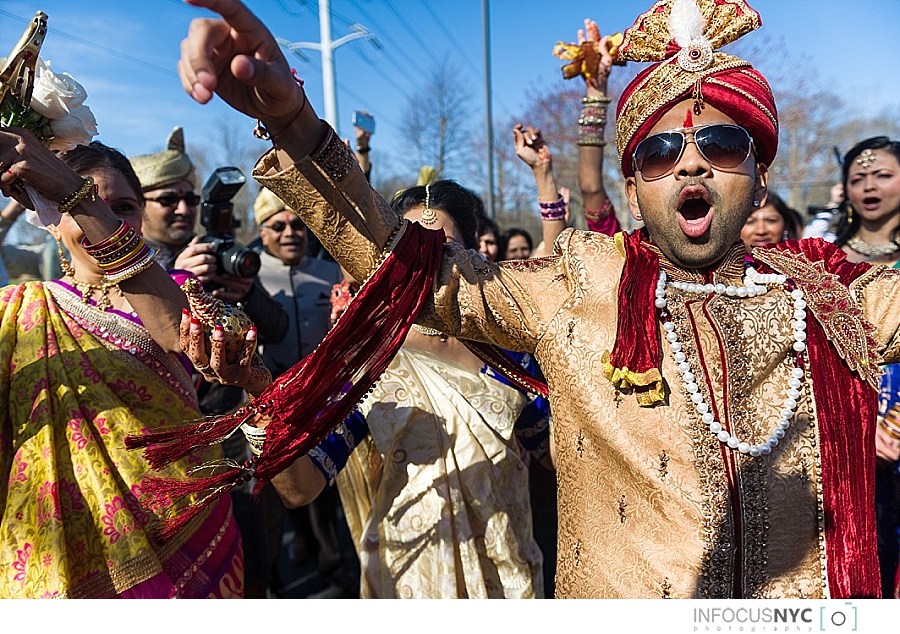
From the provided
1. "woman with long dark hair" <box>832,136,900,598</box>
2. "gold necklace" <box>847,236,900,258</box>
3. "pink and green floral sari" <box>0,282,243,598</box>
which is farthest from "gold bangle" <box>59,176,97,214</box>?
"gold necklace" <box>847,236,900,258</box>

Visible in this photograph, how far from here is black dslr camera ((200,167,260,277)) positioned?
103 inches

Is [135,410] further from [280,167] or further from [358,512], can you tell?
[280,167]

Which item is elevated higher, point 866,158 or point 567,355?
point 866,158

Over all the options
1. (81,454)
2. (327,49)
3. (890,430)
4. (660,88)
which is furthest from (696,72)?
(327,49)

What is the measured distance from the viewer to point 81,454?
6.01 feet

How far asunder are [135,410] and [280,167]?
1.00 meters

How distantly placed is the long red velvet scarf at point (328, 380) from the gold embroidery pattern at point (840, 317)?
803mm

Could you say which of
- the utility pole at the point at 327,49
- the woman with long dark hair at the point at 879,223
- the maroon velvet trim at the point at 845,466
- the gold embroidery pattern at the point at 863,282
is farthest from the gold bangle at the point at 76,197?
the utility pole at the point at 327,49

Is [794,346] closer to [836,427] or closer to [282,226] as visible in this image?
[836,427]

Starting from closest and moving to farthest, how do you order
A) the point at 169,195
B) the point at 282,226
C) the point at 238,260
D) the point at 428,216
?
the point at 428,216, the point at 238,260, the point at 169,195, the point at 282,226

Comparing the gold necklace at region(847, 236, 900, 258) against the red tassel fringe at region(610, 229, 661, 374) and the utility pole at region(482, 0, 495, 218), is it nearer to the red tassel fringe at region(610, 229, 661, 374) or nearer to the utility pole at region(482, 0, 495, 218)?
the red tassel fringe at region(610, 229, 661, 374)

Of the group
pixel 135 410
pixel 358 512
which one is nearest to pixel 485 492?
pixel 358 512

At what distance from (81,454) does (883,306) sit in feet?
6.39
